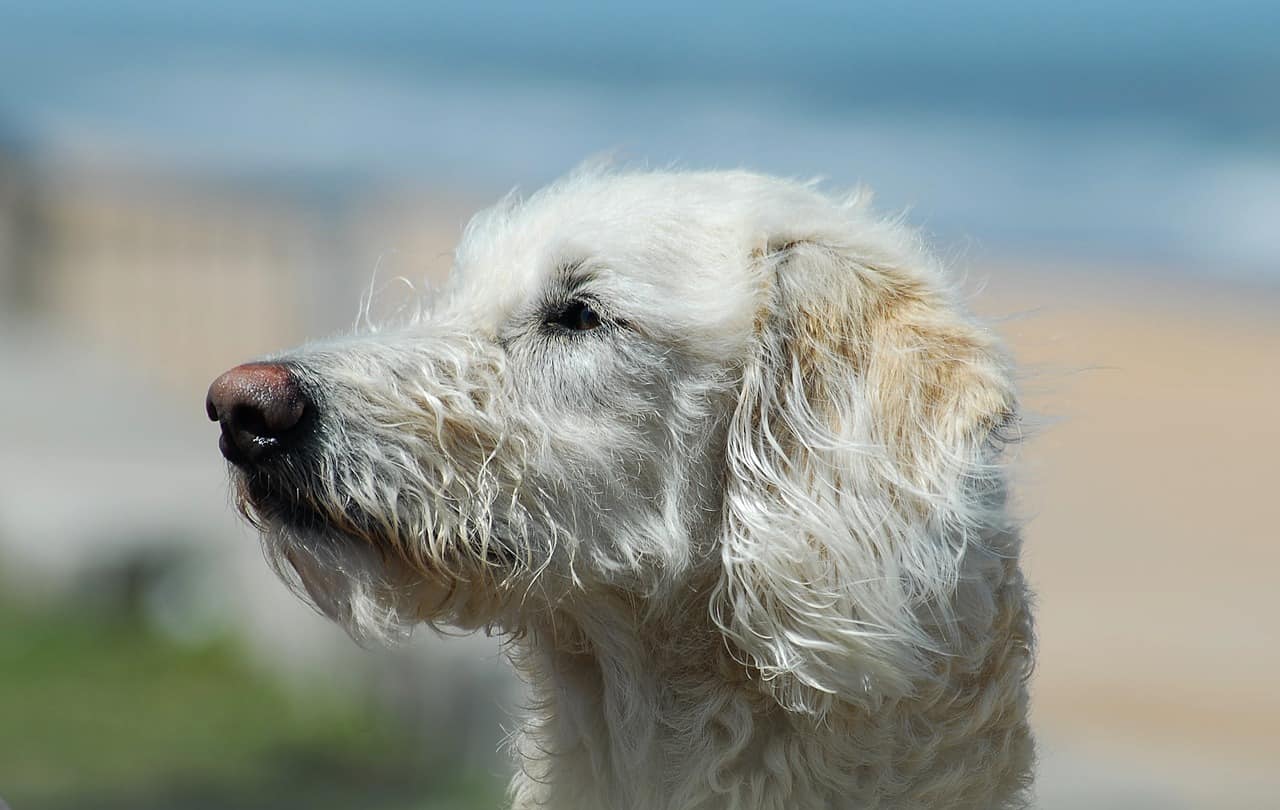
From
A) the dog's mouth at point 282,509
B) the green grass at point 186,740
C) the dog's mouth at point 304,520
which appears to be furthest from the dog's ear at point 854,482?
the green grass at point 186,740

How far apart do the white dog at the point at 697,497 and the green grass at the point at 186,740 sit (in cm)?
324

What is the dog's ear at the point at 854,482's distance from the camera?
2.54m

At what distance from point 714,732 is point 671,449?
536mm

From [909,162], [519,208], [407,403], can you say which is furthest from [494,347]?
[909,162]

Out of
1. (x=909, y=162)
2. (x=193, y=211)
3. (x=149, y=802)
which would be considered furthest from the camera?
(x=909, y=162)

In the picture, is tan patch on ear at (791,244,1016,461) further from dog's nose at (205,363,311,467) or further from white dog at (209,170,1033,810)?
dog's nose at (205,363,311,467)

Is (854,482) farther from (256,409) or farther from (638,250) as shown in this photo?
(256,409)

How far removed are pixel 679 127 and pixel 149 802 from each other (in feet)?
88.0

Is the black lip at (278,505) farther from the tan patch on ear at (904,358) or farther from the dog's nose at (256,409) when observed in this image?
the tan patch on ear at (904,358)

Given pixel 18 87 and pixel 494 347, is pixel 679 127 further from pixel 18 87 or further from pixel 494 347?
pixel 494 347

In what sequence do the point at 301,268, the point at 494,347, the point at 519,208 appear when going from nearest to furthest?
the point at 494,347 < the point at 519,208 < the point at 301,268

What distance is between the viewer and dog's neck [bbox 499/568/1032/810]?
2.64 metres

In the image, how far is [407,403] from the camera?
8.50 ft

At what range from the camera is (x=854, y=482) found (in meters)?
2.61
